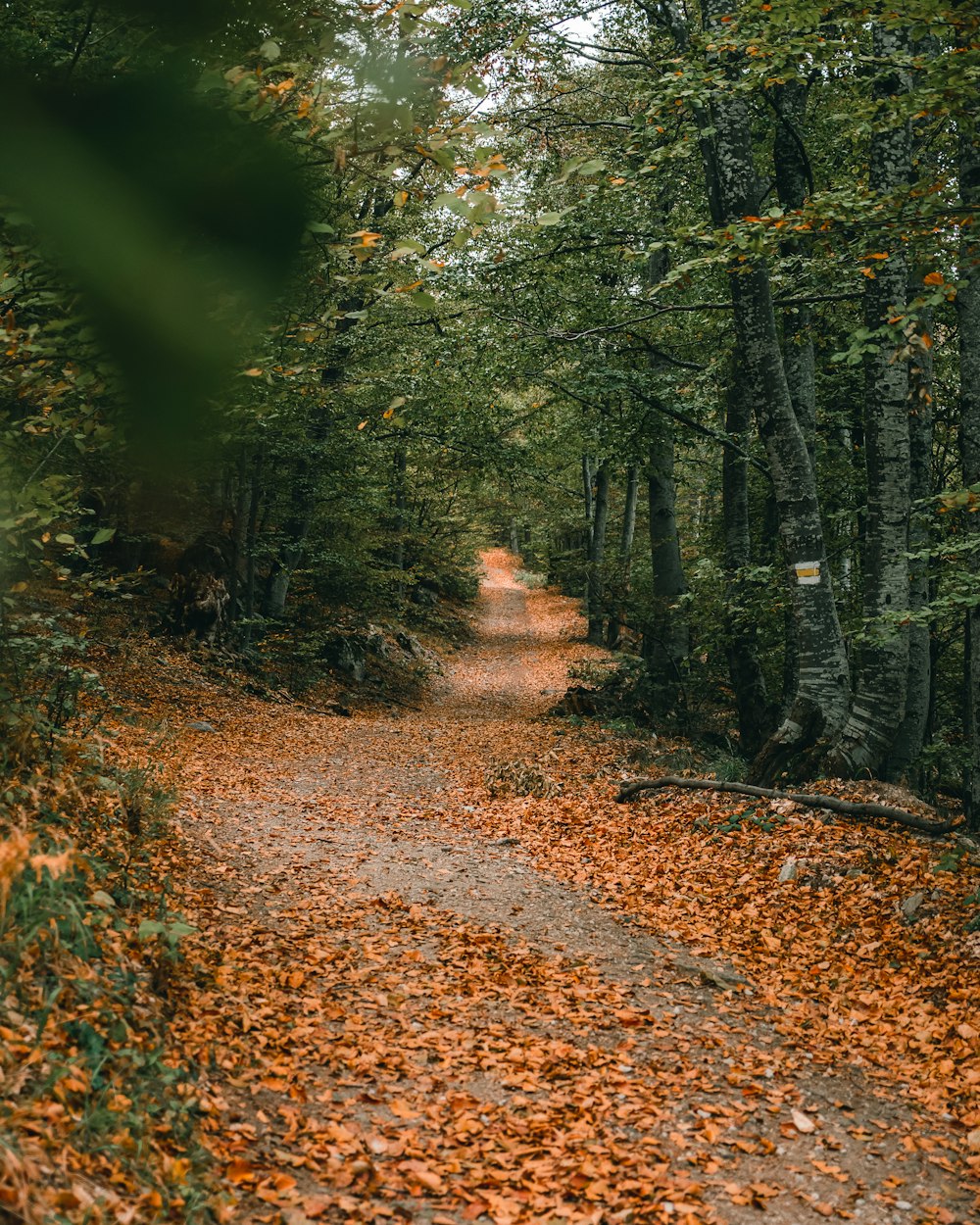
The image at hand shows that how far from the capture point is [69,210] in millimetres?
1804

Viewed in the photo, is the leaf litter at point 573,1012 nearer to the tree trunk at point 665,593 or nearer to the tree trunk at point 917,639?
the tree trunk at point 917,639

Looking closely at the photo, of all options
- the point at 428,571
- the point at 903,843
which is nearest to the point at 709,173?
the point at 903,843

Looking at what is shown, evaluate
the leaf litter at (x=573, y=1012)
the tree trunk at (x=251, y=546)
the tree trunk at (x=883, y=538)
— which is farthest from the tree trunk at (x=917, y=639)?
the tree trunk at (x=251, y=546)

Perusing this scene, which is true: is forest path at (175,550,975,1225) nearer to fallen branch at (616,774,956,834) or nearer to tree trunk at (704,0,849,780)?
fallen branch at (616,774,956,834)

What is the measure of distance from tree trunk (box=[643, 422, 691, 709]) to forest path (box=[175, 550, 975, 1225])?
7.02 m

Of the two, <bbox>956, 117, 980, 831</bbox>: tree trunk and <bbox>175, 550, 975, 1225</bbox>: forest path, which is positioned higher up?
<bbox>956, 117, 980, 831</bbox>: tree trunk

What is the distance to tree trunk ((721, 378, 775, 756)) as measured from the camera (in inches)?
466

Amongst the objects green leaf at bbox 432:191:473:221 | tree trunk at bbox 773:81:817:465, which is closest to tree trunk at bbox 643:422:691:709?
tree trunk at bbox 773:81:817:465

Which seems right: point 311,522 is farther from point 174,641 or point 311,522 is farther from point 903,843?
point 903,843

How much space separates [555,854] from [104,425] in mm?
6237

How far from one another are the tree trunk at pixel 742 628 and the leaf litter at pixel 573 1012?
11.3 ft

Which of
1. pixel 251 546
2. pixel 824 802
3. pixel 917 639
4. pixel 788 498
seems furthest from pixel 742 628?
pixel 251 546

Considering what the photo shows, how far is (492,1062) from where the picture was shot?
14.5 feet


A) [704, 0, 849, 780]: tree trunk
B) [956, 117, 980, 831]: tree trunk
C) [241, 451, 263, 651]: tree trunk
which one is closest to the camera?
[956, 117, 980, 831]: tree trunk
